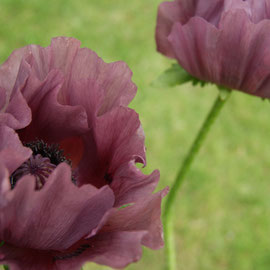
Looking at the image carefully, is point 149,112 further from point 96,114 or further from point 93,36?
point 96,114

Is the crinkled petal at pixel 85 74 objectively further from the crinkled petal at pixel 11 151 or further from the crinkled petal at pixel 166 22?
the crinkled petal at pixel 166 22

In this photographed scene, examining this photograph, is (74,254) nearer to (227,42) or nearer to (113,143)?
(113,143)

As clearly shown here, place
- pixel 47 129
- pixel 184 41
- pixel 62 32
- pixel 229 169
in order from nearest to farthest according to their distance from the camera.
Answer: pixel 47 129 < pixel 184 41 < pixel 229 169 < pixel 62 32

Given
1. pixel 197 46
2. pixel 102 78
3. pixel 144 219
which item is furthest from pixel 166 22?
pixel 144 219

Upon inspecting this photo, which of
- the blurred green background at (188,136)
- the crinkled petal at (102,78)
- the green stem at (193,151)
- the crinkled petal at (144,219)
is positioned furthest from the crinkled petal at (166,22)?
the blurred green background at (188,136)

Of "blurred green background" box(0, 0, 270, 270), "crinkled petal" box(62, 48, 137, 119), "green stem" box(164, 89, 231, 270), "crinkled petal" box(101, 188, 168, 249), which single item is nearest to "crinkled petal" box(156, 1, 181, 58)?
"green stem" box(164, 89, 231, 270)

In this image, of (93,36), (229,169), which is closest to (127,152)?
(229,169)

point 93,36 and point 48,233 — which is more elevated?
point 48,233
